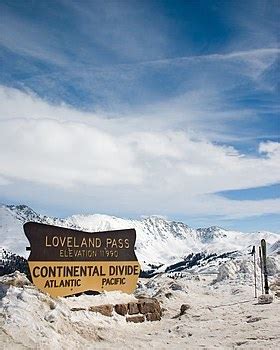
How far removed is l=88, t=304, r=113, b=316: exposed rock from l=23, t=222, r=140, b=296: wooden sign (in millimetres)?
2281

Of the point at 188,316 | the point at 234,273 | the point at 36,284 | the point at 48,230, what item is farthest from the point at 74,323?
the point at 234,273

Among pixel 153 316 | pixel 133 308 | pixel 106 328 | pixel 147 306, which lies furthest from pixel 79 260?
pixel 106 328

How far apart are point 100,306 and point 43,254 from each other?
146 inches

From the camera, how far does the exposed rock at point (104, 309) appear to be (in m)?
19.8

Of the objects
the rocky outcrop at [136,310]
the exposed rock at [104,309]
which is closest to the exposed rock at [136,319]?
the rocky outcrop at [136,310]

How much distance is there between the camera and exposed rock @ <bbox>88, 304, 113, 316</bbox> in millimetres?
19828

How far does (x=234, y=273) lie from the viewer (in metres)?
64.5

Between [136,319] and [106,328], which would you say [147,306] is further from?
[106,328]

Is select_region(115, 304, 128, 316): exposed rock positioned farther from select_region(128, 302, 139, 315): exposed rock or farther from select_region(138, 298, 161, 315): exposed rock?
select_region(138, 298, 161, 315): exposed rock

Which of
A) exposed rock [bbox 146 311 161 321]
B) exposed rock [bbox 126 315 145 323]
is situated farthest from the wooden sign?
exposed rock [bbox 126 315 145 323]

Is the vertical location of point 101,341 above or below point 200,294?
below

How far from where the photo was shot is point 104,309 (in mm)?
20156

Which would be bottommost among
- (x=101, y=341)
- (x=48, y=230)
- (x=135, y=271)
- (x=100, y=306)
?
(x=101, y=341)

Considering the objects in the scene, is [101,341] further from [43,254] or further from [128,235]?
[128,235]
